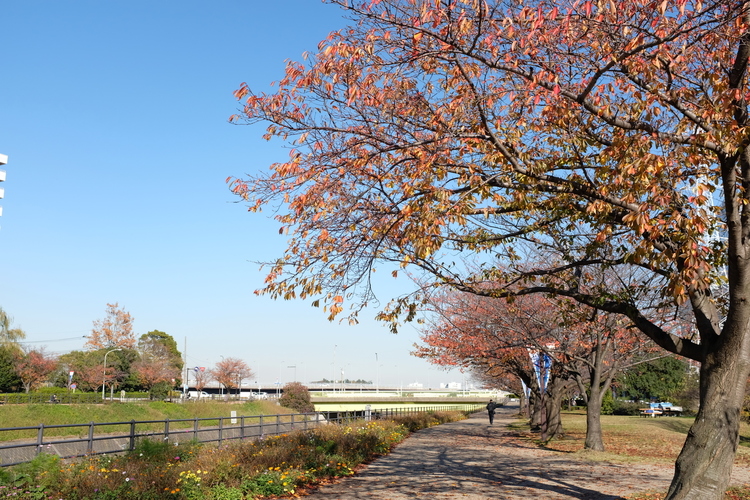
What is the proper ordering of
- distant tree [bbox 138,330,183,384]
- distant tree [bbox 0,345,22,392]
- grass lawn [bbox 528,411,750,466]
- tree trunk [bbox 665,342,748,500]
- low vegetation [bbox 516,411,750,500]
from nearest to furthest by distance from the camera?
1. tree trunk [bbox 665,342,748,500]
2. low vegetation [bbox 516,411,750,500]
3. grass lawn [bbox 528,411,750,466]
4. distant tree [bbox 0,345,22,392]
5. distant tree [bbox 138,330,183,384]

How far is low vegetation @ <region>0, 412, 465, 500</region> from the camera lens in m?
9.59

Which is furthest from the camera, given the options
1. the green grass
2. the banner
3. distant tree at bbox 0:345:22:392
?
distant tree at bbox 0:345:22:392

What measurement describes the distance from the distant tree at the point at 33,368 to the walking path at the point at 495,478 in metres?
53.5

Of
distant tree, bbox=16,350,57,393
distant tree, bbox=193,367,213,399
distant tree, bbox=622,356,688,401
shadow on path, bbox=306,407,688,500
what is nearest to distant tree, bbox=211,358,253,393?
distant tree, bbox=193,367,213,399

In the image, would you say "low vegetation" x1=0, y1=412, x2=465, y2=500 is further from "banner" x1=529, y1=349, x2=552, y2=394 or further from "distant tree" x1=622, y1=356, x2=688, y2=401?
"distant tree" x1=622, y1=356, x2=688, y2=401

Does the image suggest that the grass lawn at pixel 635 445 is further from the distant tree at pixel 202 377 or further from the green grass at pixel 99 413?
the distant tree at pixel 202 377

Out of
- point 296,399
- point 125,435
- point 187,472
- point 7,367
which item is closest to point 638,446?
point 187,472

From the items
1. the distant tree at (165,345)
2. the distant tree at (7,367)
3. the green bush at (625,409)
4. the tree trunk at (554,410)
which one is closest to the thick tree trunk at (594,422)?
the tree trunk at (554,410)

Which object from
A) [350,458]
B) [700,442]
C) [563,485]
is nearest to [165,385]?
[350,458]

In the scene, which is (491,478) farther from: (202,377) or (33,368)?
(202,377)

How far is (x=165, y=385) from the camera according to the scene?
73062 millimetres

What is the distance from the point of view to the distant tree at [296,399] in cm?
6544

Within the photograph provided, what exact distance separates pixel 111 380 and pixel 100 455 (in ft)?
205

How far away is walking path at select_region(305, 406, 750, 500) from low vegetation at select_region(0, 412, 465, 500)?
2.16 ft
